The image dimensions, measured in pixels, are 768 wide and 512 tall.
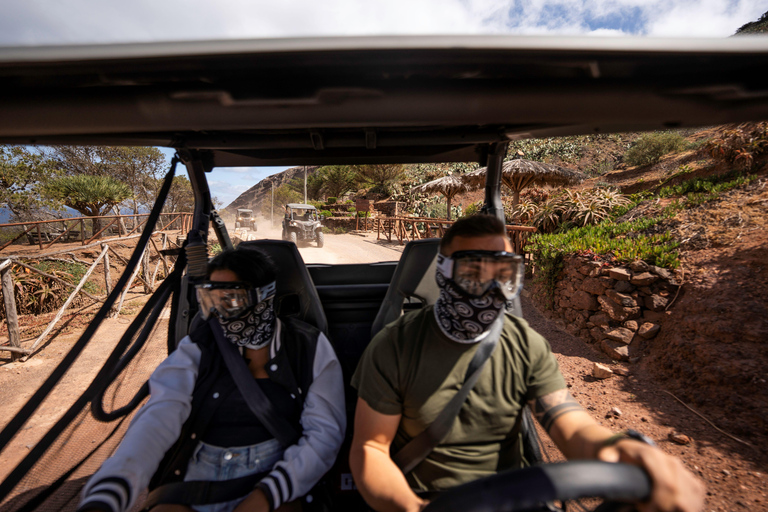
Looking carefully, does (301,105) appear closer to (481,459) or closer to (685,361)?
(481,459)

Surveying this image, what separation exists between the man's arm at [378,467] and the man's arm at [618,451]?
1.91ft

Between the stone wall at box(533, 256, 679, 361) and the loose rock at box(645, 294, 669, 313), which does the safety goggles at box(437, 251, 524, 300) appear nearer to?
the stone wall at box(533, 256, 679, 361)

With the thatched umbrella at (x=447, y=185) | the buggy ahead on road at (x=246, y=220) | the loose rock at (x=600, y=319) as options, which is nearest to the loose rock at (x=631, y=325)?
the loose rock at (x=600, y=319)

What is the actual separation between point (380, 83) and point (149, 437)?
5.54 feet

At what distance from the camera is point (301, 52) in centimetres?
85

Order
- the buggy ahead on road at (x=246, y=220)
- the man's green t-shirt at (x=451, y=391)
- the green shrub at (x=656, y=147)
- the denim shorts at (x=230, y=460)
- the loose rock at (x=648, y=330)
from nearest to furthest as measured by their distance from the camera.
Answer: the man's green t-shirt at (x=451, y=391), the denim shorts at (x=230, y=460), the loose rock at (x=648, y=330), the green shrub at (x=656, y=147), the buggy ahead on road at (x=246, y=220)

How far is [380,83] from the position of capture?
1035 mm

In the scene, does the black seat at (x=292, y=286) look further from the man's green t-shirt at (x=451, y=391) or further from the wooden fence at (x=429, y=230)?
the wooden fence at (x=429, y=230)

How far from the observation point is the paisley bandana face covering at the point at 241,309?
5.30 feet

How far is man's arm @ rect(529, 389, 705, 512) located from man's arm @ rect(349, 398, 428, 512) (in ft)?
1.91

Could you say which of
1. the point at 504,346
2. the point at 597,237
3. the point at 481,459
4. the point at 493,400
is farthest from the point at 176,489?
the point at 597,237

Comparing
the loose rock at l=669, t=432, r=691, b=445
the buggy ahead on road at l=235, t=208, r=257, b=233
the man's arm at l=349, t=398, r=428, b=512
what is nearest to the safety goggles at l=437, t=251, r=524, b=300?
the man's arm at l=349, t=398, r=428, b=512

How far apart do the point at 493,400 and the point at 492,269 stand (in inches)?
21.2

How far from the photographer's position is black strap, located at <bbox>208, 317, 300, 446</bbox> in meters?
1.58
